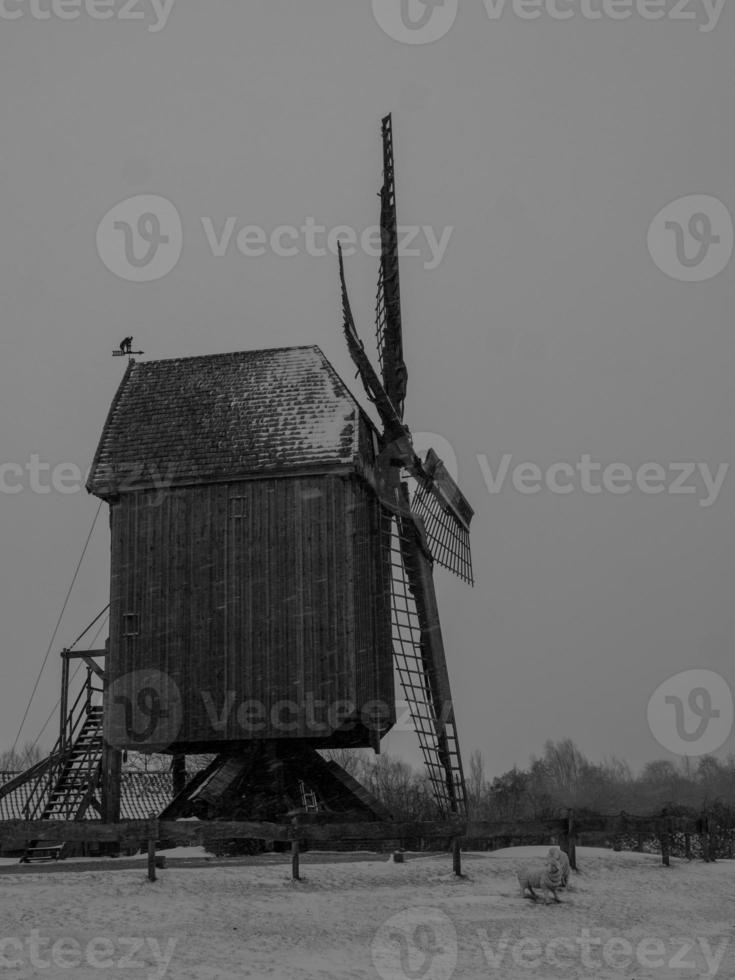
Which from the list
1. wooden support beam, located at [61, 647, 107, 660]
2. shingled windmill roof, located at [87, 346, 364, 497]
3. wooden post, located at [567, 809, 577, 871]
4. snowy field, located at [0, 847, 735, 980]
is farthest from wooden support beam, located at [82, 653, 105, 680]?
wooden post, located at [567, 809, 577, 871]

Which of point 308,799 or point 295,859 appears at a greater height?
point 308,799

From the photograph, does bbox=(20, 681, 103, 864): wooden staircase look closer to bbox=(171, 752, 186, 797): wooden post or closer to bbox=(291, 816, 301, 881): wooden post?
bbox=(171, 752, 186, 797): wooden post

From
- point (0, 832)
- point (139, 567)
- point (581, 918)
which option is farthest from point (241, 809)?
point (581, 918)

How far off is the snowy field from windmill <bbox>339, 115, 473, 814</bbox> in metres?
5.15

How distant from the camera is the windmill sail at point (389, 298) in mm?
23281

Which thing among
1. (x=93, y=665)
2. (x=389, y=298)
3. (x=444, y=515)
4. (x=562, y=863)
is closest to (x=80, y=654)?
(x=93, y=665)

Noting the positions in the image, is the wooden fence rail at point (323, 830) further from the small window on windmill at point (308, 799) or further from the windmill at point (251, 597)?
the small window on windmill at point (308, 799)

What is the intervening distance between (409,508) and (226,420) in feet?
12.9

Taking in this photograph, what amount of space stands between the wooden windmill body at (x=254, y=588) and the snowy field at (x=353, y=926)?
11.0 feet

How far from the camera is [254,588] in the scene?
1958 centimetres

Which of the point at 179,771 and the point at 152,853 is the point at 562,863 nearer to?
the point at 152,853

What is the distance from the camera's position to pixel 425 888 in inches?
592

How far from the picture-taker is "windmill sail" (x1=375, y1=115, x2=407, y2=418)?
76.4 feet

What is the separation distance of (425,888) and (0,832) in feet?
17.0
